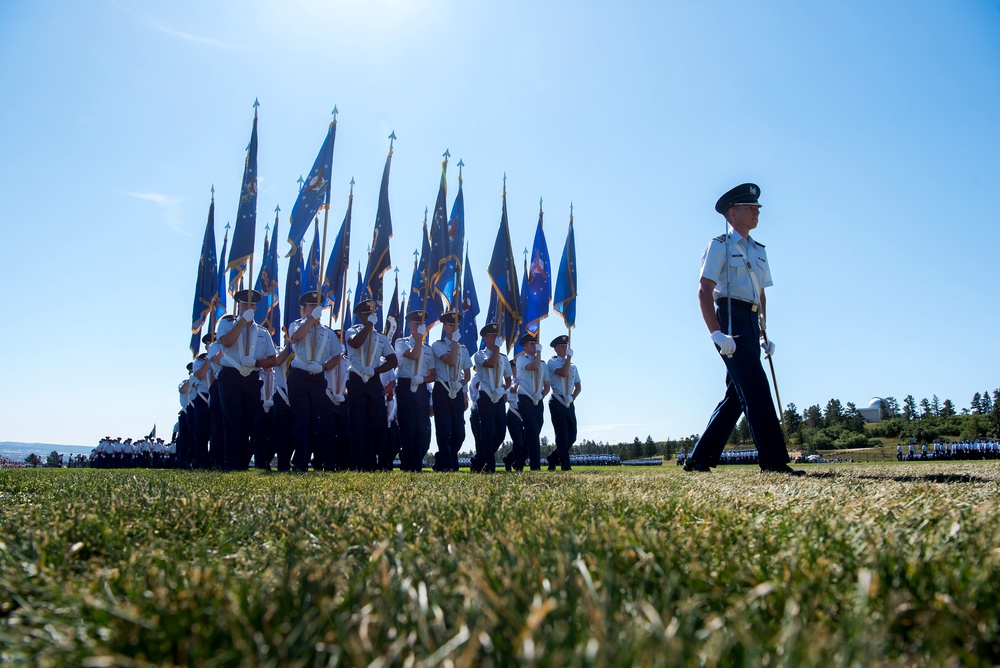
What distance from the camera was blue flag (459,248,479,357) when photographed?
17.5 metres

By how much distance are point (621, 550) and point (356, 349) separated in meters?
9.46

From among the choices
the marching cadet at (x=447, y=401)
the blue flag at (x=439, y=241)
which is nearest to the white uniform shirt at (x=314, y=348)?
the marching cadet at (x=447, y=401)

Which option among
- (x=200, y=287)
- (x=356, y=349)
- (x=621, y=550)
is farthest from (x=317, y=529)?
(x=200, y=287)

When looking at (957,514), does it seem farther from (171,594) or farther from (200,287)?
(200,287)

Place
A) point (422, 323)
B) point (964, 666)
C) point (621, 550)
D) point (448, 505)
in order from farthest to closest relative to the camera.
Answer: point (422, 323), point (448, 505), point (621, 550), point (964, 666)

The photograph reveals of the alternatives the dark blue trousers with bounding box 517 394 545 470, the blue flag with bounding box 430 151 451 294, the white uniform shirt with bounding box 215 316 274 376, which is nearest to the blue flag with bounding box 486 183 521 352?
the blue flag with bounding box 430 151 451 294

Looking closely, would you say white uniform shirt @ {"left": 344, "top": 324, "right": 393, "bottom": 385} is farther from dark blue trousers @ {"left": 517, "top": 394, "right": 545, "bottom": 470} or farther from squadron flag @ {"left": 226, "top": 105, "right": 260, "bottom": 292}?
squadron flag @ {"left": 226, "top": 105, "right": 260, "bottom": 292}

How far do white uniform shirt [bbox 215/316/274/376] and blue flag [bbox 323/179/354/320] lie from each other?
2.19 metres

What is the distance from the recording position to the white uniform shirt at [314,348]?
395 inches

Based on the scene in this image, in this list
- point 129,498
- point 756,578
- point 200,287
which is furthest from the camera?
point 200,287

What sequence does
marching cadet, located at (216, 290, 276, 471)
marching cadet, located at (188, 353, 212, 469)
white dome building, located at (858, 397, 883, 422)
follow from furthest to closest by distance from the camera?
white dome building, located at (858, 397, 883, 422) → marching cadet, located at (188, 353, 212, 469) → marching cadet, located at (216, 290, 276, 471)

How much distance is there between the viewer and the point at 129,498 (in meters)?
Answer: 3.23

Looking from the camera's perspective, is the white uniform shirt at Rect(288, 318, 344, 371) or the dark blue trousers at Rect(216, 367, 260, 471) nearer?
the dark blue trousers at Rect(216, 367, 260, 471)

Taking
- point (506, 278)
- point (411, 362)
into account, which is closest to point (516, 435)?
point (411, 362)
